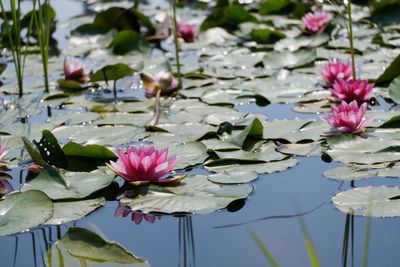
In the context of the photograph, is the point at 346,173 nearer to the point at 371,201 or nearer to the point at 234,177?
the point at 371,201

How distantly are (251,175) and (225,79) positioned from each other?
1.41m

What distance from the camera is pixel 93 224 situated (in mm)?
1651

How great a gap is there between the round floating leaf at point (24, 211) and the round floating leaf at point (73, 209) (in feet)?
0.08

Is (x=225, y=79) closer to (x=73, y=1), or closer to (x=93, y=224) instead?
(x=93, y=224)

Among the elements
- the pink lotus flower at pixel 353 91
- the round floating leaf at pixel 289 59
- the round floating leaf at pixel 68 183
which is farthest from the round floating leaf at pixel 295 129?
the round floating leaf at pixel 289 59

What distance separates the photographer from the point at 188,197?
5.76ft

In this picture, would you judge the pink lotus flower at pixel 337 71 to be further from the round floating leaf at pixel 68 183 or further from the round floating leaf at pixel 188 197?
the round floating leaf at pixel 68 183

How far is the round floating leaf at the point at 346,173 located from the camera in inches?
73.1

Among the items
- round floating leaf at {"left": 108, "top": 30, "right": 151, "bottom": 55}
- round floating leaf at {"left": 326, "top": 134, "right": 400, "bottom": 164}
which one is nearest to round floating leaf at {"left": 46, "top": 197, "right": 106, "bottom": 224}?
round floating leaf at {"left": 326, "top": 134, "right": 400, "bottom": 164}

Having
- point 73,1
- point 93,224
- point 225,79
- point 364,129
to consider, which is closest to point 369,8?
point 225,79

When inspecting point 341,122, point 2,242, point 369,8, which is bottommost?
point 2,242

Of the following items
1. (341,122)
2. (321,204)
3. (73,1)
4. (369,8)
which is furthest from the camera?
(73,1)

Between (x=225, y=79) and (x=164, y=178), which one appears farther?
(x=225, y=79)

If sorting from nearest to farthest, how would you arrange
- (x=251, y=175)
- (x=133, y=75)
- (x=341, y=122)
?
(x=251, y=175) < (x=341, y=122) < (x=133, y=75)
